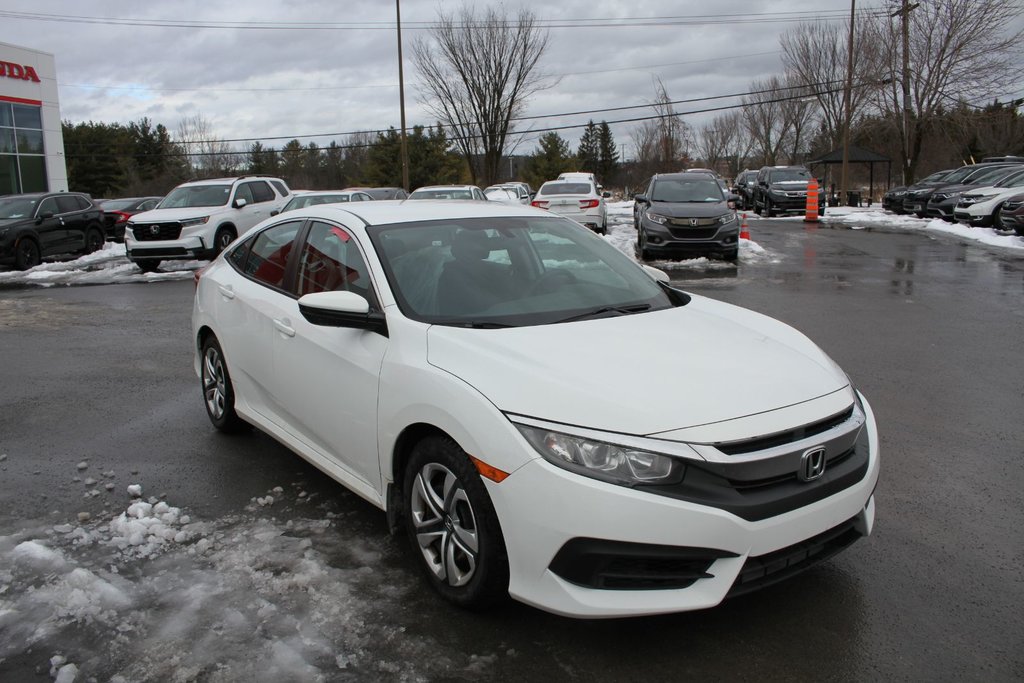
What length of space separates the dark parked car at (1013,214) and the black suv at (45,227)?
23115mm

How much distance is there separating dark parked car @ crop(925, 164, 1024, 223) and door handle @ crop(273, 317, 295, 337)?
2559cm

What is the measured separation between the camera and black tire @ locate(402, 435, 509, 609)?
2953 mm

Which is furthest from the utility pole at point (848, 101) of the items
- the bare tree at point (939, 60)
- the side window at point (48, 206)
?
the side window at point (48, 206)

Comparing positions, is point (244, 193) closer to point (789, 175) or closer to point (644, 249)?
point (644, 249)

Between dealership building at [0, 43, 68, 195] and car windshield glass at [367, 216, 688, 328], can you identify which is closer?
car windshield glass at [367, 216, 688, 328]

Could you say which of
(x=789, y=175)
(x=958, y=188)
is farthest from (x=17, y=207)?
(x=958, y=188)

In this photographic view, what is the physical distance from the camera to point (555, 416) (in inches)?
110

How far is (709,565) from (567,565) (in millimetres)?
480

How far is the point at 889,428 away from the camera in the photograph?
5445 mm

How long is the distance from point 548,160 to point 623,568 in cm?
6106

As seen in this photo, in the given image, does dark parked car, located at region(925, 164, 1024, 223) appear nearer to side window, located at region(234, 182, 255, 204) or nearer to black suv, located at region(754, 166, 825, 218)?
black suv, located at region(754, 166, 825, 218)

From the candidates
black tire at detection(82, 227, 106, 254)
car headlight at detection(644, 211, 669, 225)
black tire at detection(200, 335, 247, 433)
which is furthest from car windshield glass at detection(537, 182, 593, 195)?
black tire at detection(200, 335, 247, 433)

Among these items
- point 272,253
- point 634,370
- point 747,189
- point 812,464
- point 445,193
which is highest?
point 747,189

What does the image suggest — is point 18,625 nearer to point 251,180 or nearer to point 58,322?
point 58,322
